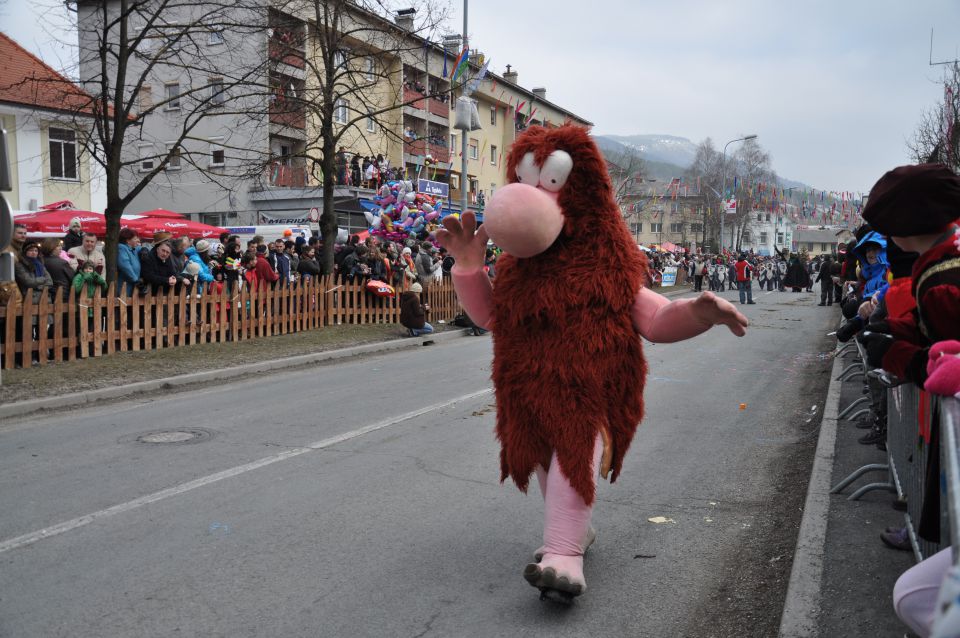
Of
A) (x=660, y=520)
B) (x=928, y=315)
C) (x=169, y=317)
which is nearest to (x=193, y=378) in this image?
(x=169, y=317)

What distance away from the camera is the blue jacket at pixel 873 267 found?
7961 mm

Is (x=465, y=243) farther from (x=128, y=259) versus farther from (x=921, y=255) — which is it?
(x=128, y=259)

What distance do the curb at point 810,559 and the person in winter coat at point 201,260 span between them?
36.1ft

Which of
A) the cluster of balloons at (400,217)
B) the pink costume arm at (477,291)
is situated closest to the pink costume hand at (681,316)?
the pink costume arm at (477,291)

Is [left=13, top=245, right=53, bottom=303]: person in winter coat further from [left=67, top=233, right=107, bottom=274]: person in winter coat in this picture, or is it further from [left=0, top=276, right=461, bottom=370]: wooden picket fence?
[left=67, top=233, right=107, bottom=274]: person in winter coat

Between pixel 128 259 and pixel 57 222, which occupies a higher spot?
pixel 57 222

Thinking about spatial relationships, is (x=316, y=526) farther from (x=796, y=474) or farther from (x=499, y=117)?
(x=499, y=117)

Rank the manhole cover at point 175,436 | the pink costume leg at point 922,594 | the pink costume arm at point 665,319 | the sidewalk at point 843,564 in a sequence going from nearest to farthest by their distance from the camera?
the pink costume leg at point 922,594 → the sidewalk at point 843,564 → the pink costume arm at point 665,319 → the manhole cover at point 175,436

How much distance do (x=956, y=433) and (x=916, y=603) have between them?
0.47m

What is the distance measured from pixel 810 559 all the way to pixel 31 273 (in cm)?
1099

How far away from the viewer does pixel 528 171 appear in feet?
12.8

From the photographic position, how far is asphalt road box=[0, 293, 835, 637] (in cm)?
363

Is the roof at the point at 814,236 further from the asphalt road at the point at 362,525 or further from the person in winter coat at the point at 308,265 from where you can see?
the asphalt road at the point at 362,525

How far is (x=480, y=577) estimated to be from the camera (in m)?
4.08
